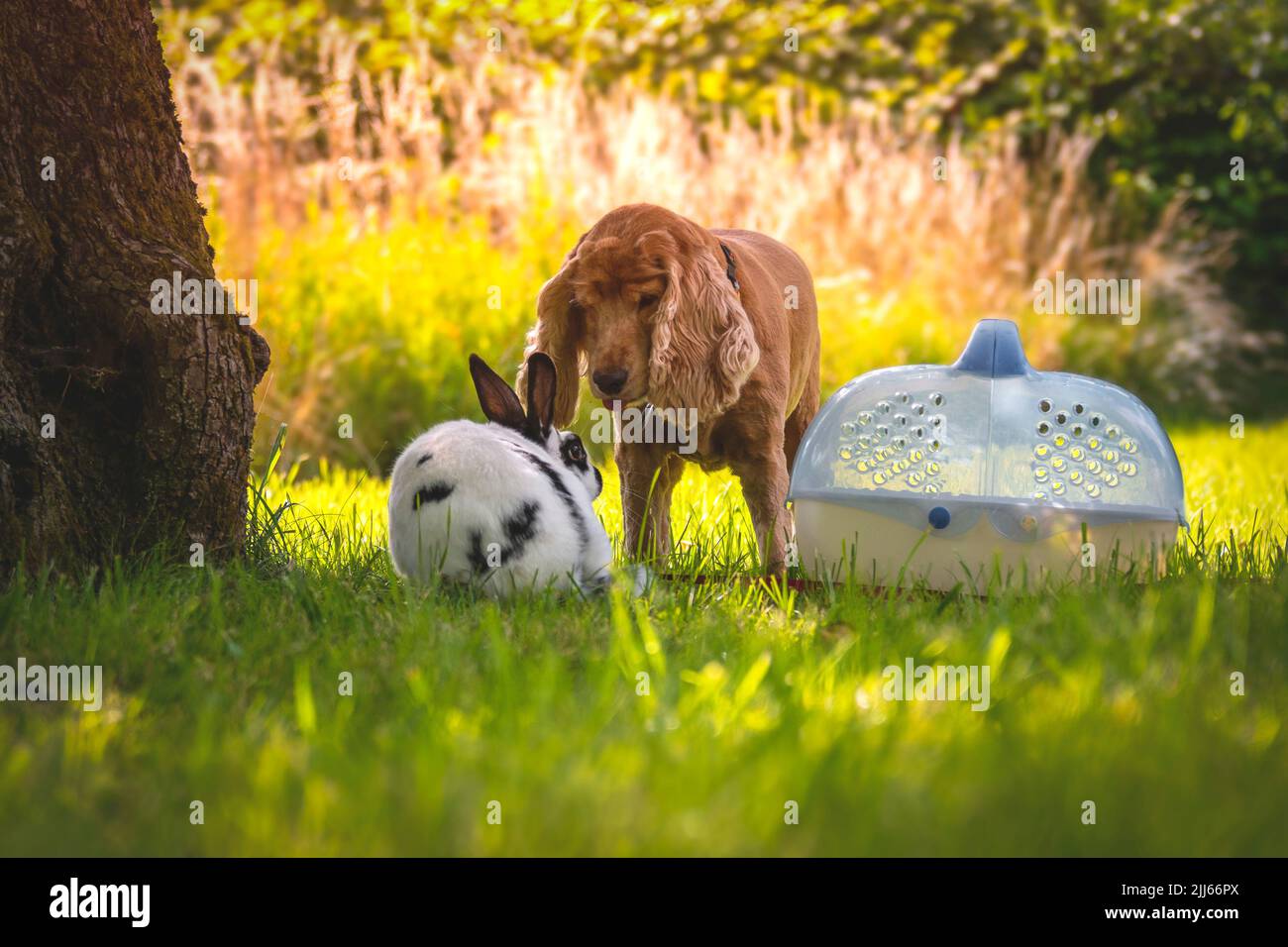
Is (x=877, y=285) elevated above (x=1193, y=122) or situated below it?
below

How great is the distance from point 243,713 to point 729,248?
226cm

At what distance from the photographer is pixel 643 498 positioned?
3.98m

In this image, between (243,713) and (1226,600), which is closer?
(243,713)

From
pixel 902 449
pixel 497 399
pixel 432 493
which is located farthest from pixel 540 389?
pixel 902 449

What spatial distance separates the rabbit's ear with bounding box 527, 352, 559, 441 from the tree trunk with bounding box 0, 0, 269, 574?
0.79m

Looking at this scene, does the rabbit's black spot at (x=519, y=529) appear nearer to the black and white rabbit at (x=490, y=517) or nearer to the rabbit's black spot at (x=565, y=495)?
the black and white rabbit at (x=490, y=517)

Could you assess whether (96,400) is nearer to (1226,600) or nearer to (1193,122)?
(1226,600)

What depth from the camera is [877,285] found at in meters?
9.23

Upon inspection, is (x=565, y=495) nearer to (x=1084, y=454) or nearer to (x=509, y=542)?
(x=509, y=542)

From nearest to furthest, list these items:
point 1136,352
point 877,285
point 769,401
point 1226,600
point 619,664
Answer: point 619,664, point 1226,600, point 769,401, point 877,285, point 1136,352

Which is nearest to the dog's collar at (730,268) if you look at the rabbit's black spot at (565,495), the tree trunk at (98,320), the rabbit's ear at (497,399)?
the rabbit's ear at (497,399)
